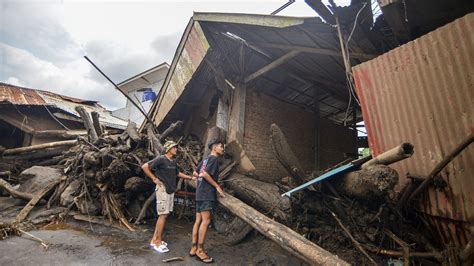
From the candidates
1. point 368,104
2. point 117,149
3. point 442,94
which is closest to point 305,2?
point 368,104

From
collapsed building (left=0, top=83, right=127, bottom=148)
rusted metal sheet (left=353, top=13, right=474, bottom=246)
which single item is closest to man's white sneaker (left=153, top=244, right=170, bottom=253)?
rusted metal sheet (left=353, top=13, right=474, bottom=246)

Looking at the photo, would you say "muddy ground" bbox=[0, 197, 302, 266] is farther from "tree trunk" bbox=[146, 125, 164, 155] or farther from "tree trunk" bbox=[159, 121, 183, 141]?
"tree trunk" bbox=[159, 121, 183, 141]

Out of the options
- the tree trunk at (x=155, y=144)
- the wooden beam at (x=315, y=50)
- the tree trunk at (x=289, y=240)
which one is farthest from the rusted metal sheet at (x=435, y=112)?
the tree trunk at (x=155, y=144)

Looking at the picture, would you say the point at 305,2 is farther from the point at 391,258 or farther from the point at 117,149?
the point at 117,149

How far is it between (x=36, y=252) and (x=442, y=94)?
5.99m

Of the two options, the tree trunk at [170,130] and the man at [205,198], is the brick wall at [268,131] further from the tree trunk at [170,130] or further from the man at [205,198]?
the man at [205,198]

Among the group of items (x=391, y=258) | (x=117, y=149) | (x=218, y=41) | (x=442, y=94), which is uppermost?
(x=218, y=41)

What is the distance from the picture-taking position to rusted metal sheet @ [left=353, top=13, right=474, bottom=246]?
102 inches

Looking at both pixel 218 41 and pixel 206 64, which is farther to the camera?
pixel 206 64

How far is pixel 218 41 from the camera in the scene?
6.15 m

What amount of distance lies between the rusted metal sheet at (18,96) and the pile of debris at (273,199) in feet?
16.7

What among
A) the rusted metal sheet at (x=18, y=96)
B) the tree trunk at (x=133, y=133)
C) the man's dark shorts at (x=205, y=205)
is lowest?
the man's dark shorts at (x=205, y=205)

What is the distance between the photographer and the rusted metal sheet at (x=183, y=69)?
5828 millimetres

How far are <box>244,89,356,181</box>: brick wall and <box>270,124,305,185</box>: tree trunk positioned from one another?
297 cm
